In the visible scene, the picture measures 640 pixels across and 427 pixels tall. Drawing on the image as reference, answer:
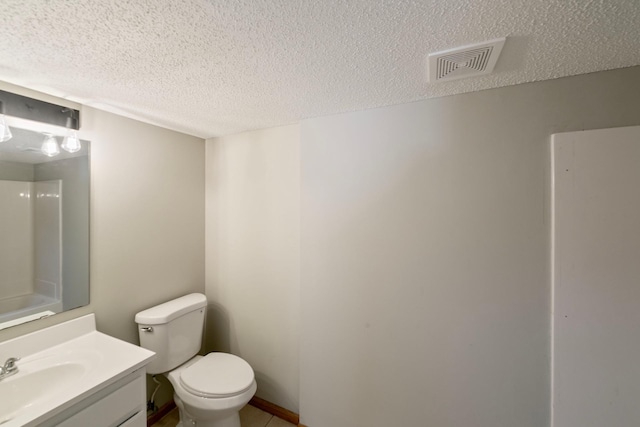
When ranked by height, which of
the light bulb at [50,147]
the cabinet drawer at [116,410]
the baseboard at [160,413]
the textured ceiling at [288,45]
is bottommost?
the baseboard at [160,413]

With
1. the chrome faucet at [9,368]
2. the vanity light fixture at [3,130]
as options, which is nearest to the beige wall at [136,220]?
the chrome faucet at [9,368]

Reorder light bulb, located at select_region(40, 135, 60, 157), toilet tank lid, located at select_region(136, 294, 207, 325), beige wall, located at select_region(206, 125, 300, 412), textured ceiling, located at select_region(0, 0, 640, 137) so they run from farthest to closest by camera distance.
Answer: beige wall, located at select_region(206, 125, 300, 412) → toilet tank lid, located at select_region(136, 294, 207, 325) → light bulb, located at select_region(40, 135, 60, 157) → textured ceiling, located at select_region(0, 0, 640, 137)

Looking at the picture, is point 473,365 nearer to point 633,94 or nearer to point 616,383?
point 616,383

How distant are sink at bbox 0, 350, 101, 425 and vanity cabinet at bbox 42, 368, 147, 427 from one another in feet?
0.44

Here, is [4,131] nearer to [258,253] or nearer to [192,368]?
[258,253]

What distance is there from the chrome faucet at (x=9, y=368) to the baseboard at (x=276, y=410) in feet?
4.66

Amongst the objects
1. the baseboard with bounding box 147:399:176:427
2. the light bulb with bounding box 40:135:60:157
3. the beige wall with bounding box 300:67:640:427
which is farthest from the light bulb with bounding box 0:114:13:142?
the baseboard with bounding box 147:399:176:427

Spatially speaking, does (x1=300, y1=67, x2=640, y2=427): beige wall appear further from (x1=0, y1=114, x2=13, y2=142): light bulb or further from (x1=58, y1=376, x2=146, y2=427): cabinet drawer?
(x1=0, y1=114, x2=13, y2=142): light bulb

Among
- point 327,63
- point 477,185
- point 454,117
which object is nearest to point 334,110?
point 327,63

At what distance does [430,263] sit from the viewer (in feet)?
4.42

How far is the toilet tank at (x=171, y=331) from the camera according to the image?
1555mm

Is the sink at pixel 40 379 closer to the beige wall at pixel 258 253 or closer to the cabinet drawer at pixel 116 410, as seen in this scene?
the cabinet drawer at pixel 116 410

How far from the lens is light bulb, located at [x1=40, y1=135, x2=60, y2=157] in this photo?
1284mm

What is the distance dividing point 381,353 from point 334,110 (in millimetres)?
1533
